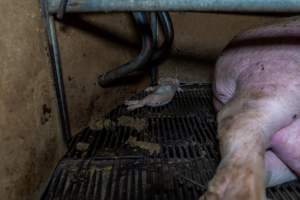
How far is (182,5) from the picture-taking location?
102 cm

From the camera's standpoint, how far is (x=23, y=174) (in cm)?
107

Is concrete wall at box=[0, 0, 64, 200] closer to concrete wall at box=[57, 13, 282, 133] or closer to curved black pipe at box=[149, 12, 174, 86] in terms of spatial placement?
concrete wall at box=[57, 13, 282, 133]

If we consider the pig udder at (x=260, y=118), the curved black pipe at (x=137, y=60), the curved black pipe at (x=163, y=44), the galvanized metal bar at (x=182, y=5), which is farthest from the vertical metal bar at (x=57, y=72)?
the curved black pipe at (x=163, y=44)

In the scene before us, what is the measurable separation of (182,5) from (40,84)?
20.9 inches

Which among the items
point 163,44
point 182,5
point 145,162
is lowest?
point 145,162

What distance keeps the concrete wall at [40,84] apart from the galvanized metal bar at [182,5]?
0.15m

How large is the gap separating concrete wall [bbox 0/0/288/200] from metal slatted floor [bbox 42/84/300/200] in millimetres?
84

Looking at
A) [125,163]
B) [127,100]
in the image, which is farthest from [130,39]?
[125,163]

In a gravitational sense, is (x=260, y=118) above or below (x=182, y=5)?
below

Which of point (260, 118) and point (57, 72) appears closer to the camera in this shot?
point (260, 118)

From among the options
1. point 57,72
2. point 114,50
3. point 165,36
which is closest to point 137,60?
point 114,50

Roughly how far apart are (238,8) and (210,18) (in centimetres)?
130

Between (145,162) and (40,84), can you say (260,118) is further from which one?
(40,84)

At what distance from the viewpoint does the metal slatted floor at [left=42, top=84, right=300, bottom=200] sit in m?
1.10
